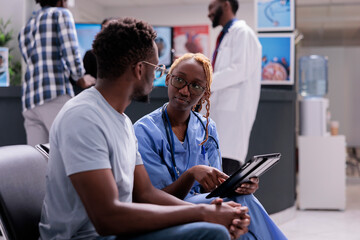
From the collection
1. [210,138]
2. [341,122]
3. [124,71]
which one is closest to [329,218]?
[210,138]

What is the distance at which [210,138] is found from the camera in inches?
74.5

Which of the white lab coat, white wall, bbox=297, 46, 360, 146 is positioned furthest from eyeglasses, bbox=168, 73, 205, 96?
white wall, bbox=297, 46, 360, 146

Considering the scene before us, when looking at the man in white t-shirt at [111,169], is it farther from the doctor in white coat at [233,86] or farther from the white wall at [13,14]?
the white wall at [13,14]

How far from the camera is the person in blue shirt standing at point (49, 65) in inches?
104

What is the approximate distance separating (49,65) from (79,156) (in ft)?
5.70

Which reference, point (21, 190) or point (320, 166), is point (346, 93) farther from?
point (21, 190)

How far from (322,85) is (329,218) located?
1.59 metres

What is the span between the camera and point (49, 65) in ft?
8.82

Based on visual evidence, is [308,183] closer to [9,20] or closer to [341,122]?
[9,20]

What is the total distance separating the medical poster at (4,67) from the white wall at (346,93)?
378 inches

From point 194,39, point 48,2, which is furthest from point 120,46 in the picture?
point 194,39

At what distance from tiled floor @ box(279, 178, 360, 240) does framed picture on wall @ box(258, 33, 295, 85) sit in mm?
1190

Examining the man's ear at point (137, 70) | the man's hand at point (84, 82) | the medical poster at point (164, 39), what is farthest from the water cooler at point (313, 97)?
the man's ear at point (137, 70)

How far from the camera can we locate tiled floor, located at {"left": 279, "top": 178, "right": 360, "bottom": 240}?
3.46 metres
